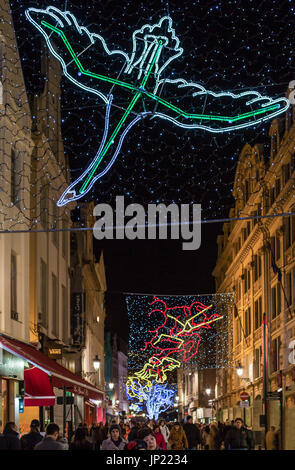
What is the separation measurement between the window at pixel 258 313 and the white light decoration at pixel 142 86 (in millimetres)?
38685

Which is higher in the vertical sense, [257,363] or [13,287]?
[13,287]

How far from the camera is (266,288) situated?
50.0 m

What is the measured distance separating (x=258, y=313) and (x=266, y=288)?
4718 millimetres

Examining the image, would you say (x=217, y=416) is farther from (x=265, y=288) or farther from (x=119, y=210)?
(x=119, y=210)

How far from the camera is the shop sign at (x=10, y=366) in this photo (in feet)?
66.7

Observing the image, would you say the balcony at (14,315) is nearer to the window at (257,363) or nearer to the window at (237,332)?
the window at (257,363)

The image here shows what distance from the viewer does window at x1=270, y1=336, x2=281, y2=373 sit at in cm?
4634

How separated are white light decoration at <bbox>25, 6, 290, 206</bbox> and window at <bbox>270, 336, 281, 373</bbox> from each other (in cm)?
3228

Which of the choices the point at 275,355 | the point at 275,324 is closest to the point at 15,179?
the point at 275,324

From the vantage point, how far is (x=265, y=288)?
A: 50.2 m

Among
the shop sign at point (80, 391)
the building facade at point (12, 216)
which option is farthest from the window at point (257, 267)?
the building facade at point (12, 216)

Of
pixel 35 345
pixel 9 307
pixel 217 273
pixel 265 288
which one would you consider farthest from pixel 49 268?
pixel 217 273

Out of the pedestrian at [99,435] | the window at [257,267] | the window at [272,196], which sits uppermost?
the window at [272,196]

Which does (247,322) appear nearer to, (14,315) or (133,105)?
(14,315)
